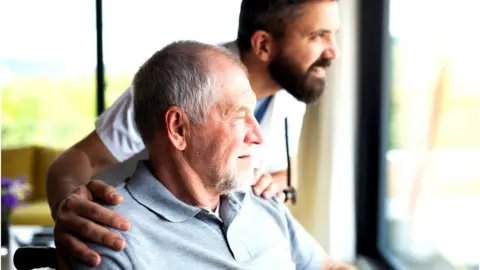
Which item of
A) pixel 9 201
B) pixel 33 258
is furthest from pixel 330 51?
pixel 9 201

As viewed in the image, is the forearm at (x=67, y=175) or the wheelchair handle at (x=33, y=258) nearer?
the wheelchair handle at (x=33, y=258)

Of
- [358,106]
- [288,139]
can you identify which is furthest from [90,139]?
[358,106]

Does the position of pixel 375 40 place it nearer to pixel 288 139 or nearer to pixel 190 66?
pixel 288 139

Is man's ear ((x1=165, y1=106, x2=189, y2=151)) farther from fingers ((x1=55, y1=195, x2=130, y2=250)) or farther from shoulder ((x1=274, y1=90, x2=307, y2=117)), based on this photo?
shoulder ((x1=274, y1=90, x2=307, y2=117))

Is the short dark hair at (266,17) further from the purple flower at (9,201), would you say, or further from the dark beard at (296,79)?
the purple flower at (9,201)

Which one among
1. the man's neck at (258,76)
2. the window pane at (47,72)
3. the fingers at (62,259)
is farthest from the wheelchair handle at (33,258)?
the window pane at (47,72)

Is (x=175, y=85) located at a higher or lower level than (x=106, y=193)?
higher

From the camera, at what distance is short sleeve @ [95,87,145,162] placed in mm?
1540

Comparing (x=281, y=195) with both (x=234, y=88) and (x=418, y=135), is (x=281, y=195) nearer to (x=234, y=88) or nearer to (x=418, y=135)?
(x=234, y=88)

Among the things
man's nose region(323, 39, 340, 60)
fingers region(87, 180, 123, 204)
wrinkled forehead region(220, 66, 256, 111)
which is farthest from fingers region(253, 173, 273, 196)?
man's nose region(323, 39, 340, 60)

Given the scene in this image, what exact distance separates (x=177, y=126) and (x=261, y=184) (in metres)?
0.29

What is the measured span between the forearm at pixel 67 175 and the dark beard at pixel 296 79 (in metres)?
0.52

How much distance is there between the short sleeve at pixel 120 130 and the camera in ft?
5.05

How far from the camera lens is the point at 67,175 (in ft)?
4.91
